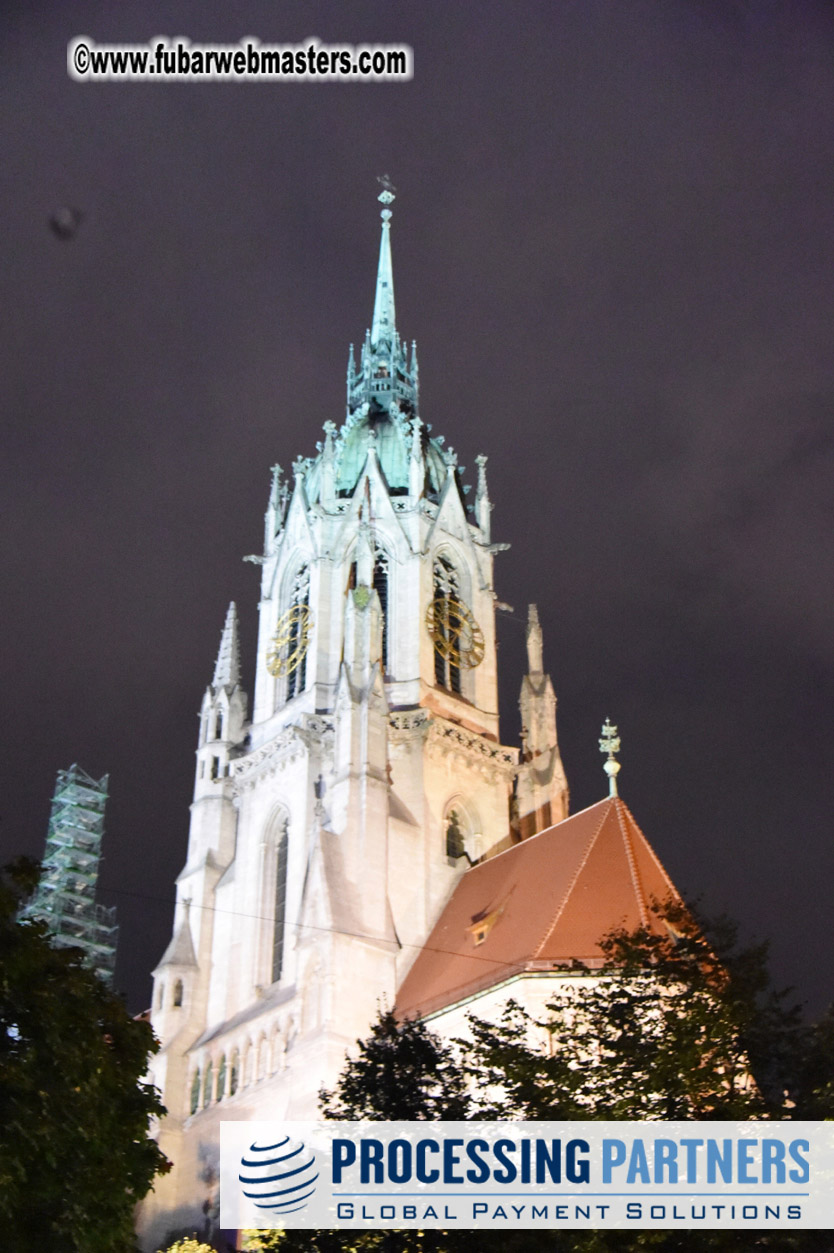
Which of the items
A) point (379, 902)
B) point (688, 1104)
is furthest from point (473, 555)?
point (688, 1104)

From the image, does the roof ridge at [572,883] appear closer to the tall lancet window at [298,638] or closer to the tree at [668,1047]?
the tree at [668,1047]

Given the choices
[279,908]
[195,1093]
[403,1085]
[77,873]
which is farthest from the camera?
[77,873]

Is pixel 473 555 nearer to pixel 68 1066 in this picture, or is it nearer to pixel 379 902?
pixel 379 902

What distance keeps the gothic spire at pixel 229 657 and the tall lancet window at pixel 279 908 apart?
7.41 meters

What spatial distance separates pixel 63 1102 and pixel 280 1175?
490 inches

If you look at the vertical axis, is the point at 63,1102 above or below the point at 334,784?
below

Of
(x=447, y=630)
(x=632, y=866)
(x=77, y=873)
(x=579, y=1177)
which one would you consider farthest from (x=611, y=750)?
(x=77, y=873)

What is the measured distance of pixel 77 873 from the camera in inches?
2308

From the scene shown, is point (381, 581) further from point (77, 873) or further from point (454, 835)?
point (77, 873)

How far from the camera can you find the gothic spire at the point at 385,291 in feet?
198

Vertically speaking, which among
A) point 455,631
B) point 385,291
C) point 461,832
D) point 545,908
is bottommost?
point 545,908

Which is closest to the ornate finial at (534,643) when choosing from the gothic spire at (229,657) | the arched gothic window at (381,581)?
the arched gothic window at (381,581)

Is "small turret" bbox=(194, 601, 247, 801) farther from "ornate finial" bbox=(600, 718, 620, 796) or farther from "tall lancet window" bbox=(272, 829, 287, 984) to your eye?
"ornate finial" bbox=(600, 718, 620, 796)

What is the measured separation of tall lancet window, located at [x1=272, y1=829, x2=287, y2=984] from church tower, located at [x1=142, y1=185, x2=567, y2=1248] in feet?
0.28
